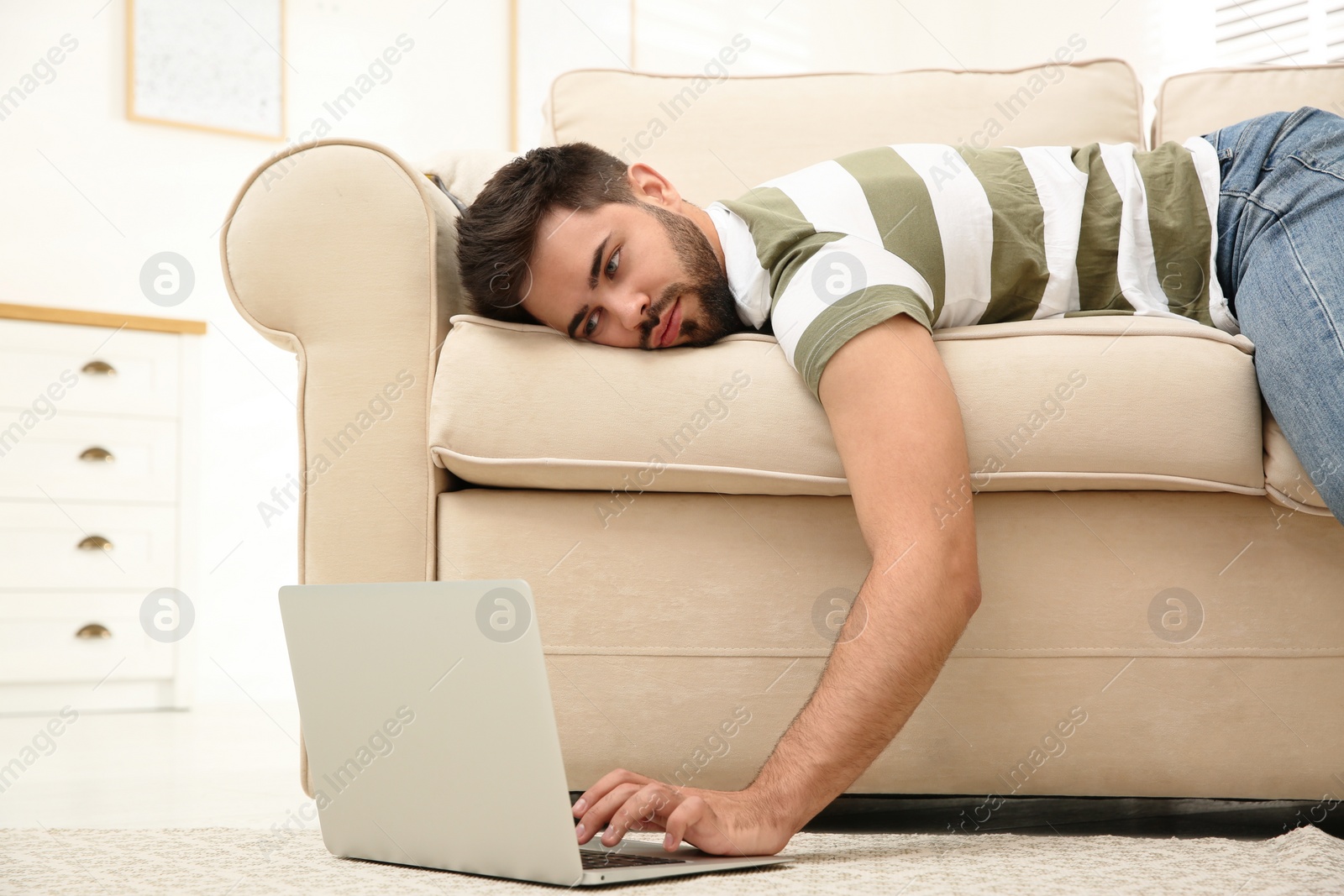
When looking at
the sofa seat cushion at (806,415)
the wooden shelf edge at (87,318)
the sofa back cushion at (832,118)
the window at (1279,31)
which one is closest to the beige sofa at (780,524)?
the sofa seat cushion at (806,415)

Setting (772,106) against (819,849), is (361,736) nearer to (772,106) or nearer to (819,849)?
(819,849)

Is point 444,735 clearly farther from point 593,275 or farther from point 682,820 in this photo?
point 593,275

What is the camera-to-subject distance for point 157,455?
2395mm

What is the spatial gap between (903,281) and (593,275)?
0.32 metres

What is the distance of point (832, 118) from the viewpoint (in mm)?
1680

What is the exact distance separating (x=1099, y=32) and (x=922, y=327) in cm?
238

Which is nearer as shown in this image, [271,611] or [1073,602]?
[1073,602]

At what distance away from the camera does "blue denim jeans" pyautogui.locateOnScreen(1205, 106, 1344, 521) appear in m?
0.90

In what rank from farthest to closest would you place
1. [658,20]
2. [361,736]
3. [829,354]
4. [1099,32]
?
[658,20]
[1099,32]
[829,354]
[361,736]

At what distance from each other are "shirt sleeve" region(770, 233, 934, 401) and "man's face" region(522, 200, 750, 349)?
0.35ft

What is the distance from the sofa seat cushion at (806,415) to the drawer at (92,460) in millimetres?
1674

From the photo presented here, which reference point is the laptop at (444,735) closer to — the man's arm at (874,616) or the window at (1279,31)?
the man's arm at (874,616)

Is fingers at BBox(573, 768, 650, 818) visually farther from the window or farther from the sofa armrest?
the window

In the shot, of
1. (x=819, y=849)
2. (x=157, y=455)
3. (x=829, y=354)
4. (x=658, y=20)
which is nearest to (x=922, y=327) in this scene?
(x=829, y=354)
